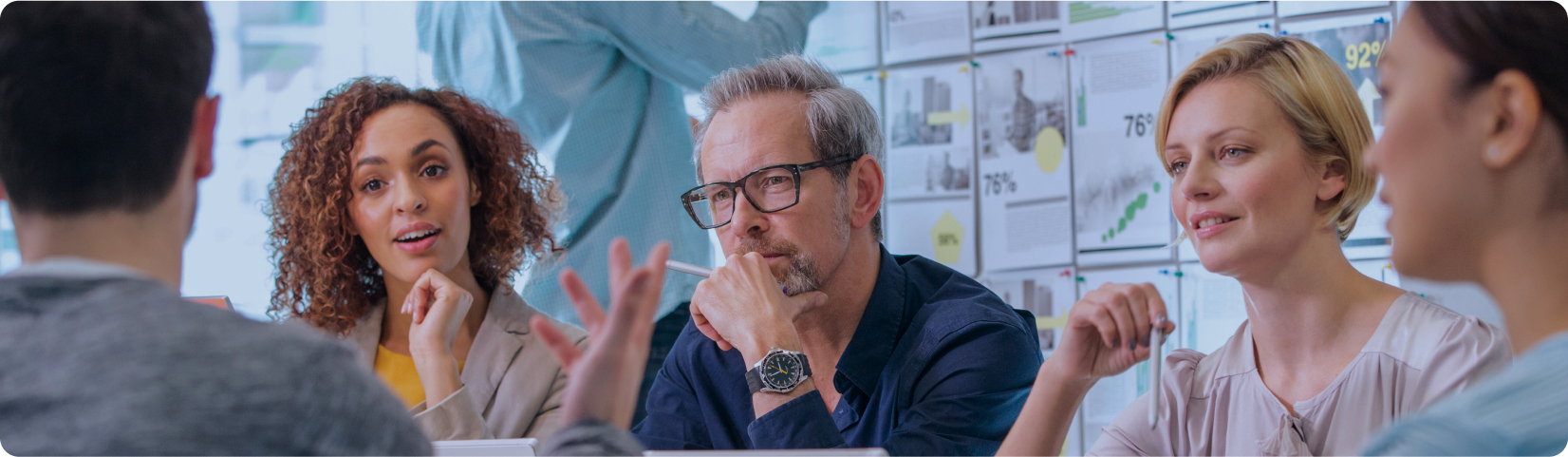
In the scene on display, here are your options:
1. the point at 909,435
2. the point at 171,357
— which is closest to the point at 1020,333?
the point at 909,435

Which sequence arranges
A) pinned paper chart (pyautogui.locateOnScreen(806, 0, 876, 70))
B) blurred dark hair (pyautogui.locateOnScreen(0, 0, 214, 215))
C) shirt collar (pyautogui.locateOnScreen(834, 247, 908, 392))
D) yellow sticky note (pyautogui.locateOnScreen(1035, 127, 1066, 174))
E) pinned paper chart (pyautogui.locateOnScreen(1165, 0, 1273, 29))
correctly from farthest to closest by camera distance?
1. pinned paper chart (pyautogui.locateOnScreen(806, 0, 876, 70))
2. yellow sticky note (pyautogui.locateOnScreen(1035, 127, 1066, 174))
3. pinned paper chart (pyautogui.locateOnScreen(1165, 0, 1273, 29))
4. shirt collar (pyautogui.locateOnScreen(834, 247, 908, 392))
5. blurred dark hair (pyautogui.locateOnScreen(0, 0, 214, 215))

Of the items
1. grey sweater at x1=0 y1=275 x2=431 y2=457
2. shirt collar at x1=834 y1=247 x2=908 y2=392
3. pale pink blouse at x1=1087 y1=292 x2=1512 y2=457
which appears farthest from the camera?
shirt collar at x1=834 y1=247 x2=908 y2=392

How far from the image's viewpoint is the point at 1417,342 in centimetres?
123

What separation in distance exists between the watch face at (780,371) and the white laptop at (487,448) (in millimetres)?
441

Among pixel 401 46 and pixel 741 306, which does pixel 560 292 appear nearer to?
pixel 741 306

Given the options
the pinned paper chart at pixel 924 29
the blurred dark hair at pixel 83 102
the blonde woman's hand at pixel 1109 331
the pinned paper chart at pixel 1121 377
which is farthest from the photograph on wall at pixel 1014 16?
the blurred dark hair at pixel 83 102

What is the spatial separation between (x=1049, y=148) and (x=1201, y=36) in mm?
490

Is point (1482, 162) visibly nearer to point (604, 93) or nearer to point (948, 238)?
point (604, 93)

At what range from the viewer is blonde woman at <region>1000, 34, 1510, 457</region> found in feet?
4.04

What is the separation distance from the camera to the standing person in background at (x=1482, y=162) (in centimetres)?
83

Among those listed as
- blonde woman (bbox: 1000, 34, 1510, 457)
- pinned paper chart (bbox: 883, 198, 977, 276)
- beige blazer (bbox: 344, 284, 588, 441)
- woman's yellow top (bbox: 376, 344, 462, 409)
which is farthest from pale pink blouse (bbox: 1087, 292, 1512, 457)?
pinned paper chart (bbox: 883, 198, 977, 276)

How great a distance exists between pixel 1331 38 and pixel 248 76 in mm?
3186

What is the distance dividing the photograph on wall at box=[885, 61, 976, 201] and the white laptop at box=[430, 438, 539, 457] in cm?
214

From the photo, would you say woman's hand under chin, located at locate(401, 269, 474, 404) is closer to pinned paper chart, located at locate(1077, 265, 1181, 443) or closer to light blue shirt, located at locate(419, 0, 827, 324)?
light blue shirt, located at locate(419, 0, 827, 324)
